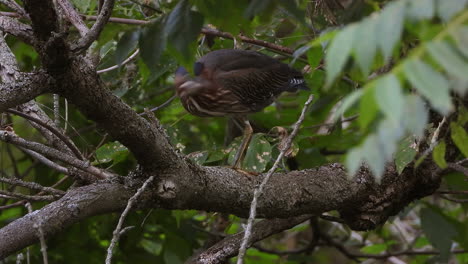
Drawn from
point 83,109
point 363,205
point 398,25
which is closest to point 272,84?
point 363,205

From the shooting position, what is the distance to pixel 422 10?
1.27m

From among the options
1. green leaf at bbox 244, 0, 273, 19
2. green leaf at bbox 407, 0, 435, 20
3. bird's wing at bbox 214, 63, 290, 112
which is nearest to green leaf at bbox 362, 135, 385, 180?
green leaf at bbox 407, 0, 435, 20

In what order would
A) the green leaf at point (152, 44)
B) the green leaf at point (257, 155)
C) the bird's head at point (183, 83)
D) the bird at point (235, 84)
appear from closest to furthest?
1. the green leaf at point (152, 44)
2. the green leaf at point (257, 155)
3. the bird's head at point (183, 83)
4. the bird at point (235, 84)

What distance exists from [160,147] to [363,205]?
1160 mm

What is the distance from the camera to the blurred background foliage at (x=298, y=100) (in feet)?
4.09

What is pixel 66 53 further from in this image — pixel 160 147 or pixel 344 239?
pixel 344 239

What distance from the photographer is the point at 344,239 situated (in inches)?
204

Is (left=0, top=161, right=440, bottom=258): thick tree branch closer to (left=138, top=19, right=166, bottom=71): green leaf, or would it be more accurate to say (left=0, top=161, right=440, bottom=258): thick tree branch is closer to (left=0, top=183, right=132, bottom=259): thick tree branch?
(left=0, top=183, right=132, bottom=259): thick tree branch

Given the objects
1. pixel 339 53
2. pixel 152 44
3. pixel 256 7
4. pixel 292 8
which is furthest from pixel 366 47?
pixel 152 44

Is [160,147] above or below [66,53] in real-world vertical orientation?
below

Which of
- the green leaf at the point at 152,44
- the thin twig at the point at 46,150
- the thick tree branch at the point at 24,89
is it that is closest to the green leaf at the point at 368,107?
the green leaf at the point at 152,44

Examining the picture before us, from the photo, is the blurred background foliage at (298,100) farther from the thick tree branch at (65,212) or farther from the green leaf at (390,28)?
the thick tree branch at (65,212)

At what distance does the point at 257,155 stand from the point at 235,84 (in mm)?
666

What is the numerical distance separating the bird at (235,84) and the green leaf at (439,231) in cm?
101
